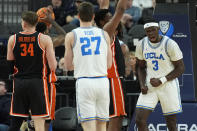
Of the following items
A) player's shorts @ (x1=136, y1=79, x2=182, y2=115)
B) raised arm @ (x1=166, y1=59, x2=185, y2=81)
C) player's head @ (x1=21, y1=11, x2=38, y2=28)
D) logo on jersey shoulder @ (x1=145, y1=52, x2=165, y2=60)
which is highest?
player's head @ (x1=21, y1=11, x2=38, y2=28)

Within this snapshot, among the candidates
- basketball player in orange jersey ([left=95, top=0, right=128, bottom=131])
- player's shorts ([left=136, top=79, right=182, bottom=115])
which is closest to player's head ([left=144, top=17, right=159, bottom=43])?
basketball player in orange jersey ([left=95, top=0, right=128, bottom=131])

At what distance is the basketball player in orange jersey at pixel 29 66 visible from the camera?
24.8 ft

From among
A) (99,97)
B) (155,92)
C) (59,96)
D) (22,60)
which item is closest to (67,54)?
(99,97)

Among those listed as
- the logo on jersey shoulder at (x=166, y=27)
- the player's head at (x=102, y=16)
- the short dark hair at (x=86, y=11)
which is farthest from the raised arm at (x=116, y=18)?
the logo on jersey shoulder at (x=166, y=27)

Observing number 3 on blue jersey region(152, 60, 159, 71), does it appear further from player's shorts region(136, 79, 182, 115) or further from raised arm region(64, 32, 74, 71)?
raised arm region(64, 32, 74, 71)

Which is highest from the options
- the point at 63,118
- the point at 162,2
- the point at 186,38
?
the point at 162,2

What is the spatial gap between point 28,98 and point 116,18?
1.73 m

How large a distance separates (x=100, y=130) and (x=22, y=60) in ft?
5.14

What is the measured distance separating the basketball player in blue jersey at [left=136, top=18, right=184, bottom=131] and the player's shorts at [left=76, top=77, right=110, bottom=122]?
147 cm

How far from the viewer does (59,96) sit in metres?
10.5

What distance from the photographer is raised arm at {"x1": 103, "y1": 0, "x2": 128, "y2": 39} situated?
23.2ft

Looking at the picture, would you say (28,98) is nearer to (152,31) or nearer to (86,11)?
(86,11)

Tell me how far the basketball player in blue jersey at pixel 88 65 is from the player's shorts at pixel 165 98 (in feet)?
5.00

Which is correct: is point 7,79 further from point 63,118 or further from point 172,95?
point 172,95
